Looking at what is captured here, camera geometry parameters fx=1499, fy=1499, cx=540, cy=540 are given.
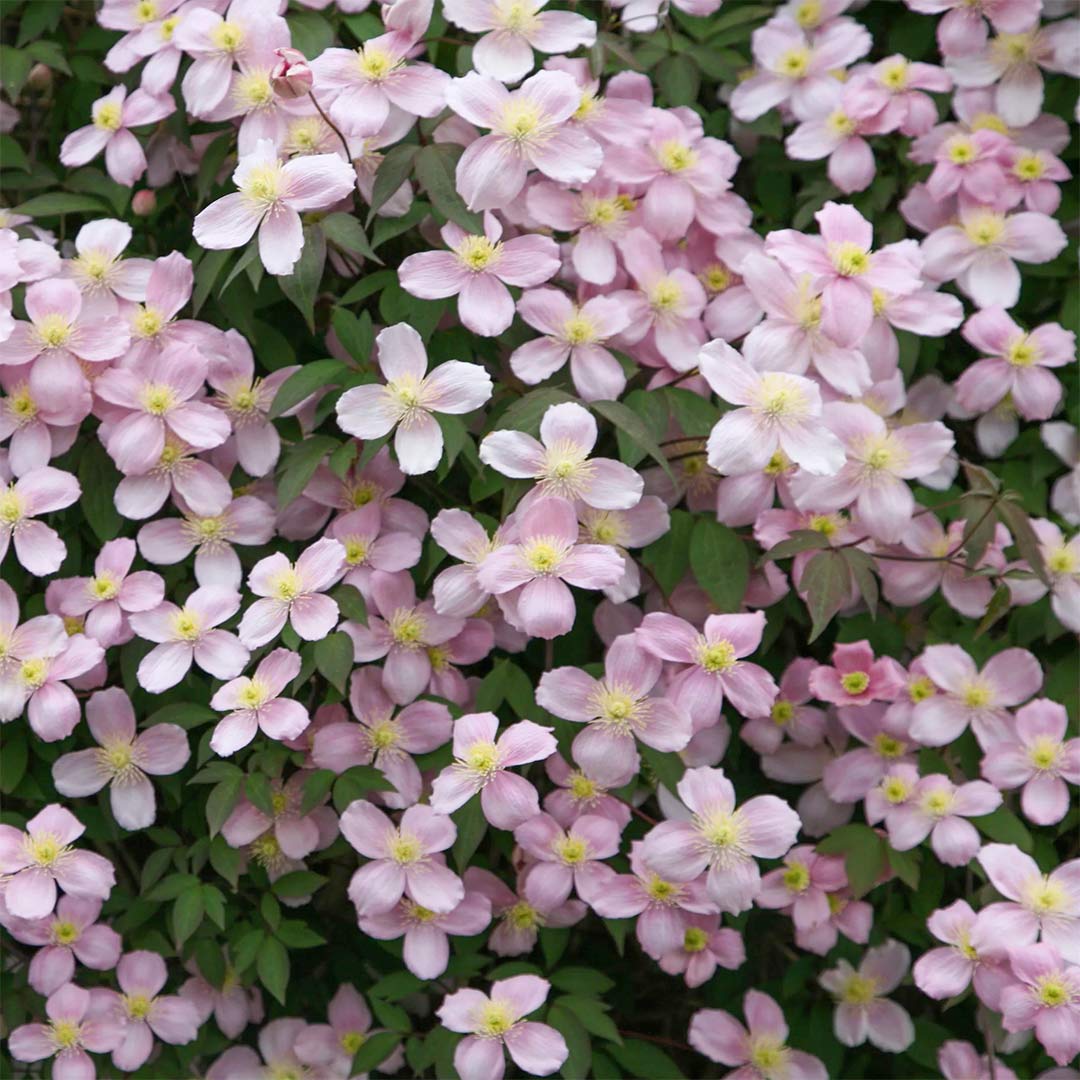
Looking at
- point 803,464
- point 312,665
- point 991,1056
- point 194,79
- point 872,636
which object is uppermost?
point 194,79

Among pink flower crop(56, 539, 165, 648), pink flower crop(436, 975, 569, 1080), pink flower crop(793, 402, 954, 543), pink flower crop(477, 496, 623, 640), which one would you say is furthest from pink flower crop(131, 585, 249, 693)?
pink flower crop(793, 402, 954, 543)

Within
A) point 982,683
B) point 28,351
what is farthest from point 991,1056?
point 28,351

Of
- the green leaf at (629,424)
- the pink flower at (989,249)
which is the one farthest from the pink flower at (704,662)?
the pink flower at (989,249)

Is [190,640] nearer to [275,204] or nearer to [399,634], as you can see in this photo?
[399,634]

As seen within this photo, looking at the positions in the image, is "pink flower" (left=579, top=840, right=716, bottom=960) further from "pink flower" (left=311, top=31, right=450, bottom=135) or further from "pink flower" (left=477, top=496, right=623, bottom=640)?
"pink flower" (left=311, top=31, right=450, bottom=135)

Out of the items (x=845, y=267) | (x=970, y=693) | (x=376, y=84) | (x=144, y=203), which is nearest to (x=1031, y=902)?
(x=970, y=693)

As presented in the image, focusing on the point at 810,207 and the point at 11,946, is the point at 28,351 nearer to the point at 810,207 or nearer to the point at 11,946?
the point at 11,946
